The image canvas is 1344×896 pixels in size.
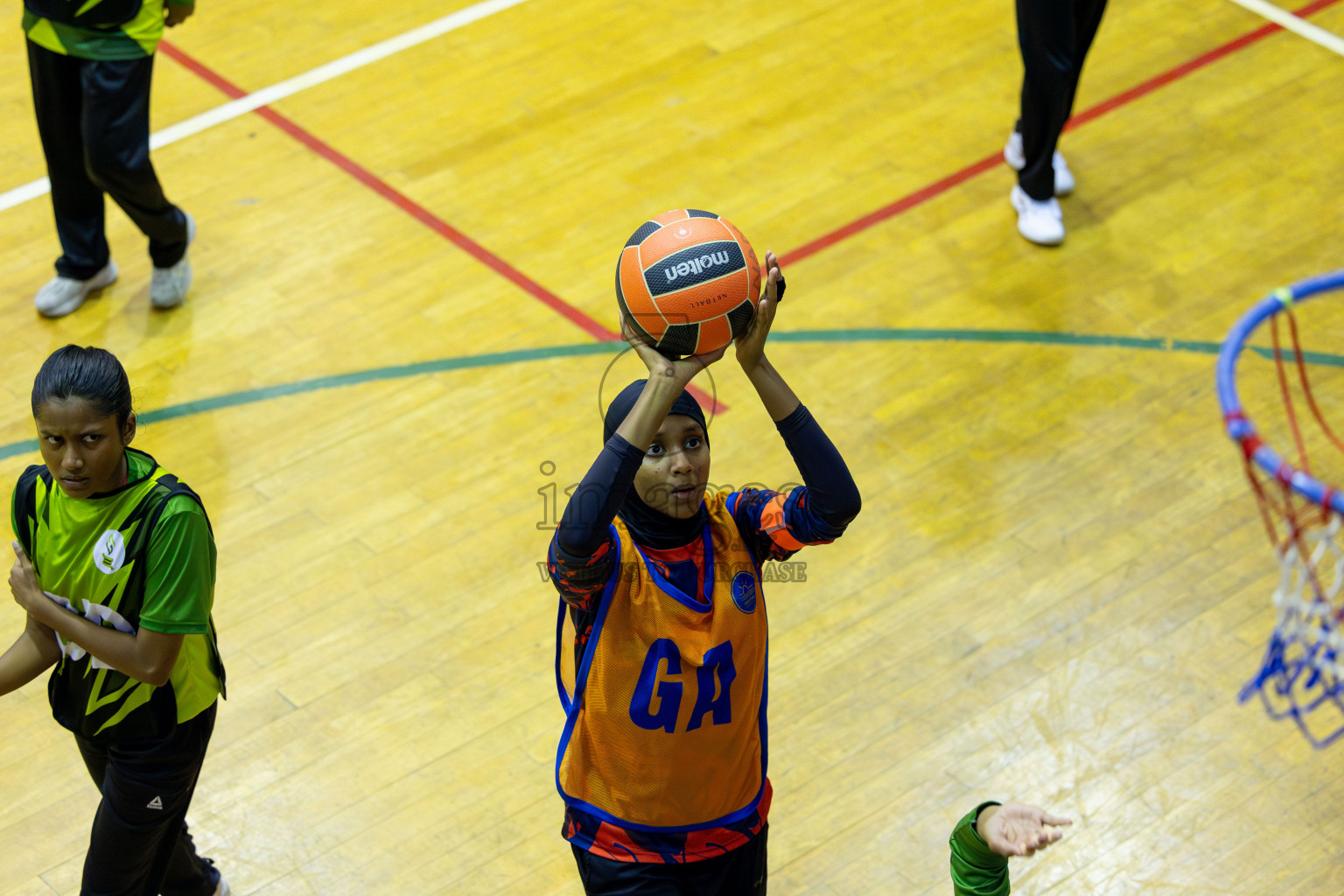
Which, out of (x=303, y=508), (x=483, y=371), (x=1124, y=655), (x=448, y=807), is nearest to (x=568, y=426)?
(x=483, y=371)

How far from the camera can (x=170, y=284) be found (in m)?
6.48

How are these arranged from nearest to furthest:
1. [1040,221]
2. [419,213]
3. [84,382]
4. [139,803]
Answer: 1. [84,382]
2. [139,803]
3. [1040,221]
4. [419,213]

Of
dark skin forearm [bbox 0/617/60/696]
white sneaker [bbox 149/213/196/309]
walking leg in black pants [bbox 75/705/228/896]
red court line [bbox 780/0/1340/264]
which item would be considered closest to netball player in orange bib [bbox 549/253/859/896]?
walking leg in black pants [bbox 75/705/228/896]

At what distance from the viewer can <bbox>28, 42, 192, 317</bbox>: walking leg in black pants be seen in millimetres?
6027

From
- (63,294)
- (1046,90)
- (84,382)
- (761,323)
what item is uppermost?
(761,323)

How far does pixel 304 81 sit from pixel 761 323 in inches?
221

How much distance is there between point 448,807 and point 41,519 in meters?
1.67

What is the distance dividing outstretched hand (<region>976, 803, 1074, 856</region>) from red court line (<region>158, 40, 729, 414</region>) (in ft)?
9.97

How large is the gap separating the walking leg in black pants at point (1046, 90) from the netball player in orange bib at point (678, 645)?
399 centimetres

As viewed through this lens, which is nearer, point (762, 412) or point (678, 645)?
point (678, 645)

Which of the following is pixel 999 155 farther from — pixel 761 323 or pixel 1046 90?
pixel 761 323

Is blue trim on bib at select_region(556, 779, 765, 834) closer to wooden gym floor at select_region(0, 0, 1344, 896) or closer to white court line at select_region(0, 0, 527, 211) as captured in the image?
wooden gym floor at select_region(0, 0, 1344, 896)

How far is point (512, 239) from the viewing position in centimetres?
686

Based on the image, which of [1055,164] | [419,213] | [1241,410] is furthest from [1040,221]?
[1241,410]
